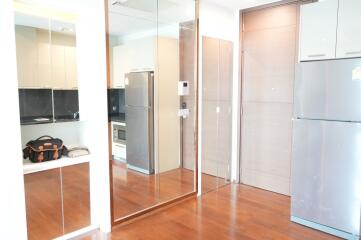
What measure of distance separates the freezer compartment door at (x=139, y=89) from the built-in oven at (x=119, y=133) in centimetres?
28

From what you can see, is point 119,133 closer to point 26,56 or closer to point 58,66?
point 58,66

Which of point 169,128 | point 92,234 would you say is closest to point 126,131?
point 169,128

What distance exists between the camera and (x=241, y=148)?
4.35m

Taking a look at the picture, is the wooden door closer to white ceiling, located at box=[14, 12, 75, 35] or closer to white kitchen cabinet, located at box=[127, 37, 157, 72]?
white kitchen cabinet, located at box=[127, 37, 157, 72]

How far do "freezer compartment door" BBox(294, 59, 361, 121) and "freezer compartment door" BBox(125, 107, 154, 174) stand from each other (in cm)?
182

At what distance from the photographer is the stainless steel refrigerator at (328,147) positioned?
2.68 meters

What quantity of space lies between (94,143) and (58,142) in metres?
0.34

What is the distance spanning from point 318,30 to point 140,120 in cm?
227

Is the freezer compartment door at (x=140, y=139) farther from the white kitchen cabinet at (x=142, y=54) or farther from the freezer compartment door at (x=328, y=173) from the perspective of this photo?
the freezer compartment door at (x=328, y=173)

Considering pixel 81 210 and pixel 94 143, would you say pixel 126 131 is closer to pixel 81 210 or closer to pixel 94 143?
pixel 94 143

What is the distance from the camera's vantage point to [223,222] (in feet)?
10.2

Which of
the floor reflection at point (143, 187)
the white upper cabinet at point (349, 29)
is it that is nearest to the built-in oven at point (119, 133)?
the floor reflection at point (143, 187)

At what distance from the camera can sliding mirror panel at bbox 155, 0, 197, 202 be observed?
3664 mm

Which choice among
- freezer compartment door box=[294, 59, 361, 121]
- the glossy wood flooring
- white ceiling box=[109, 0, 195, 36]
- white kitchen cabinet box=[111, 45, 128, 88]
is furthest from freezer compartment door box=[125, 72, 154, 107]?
freezer compartment door box=[294, 59, 361, 121]
